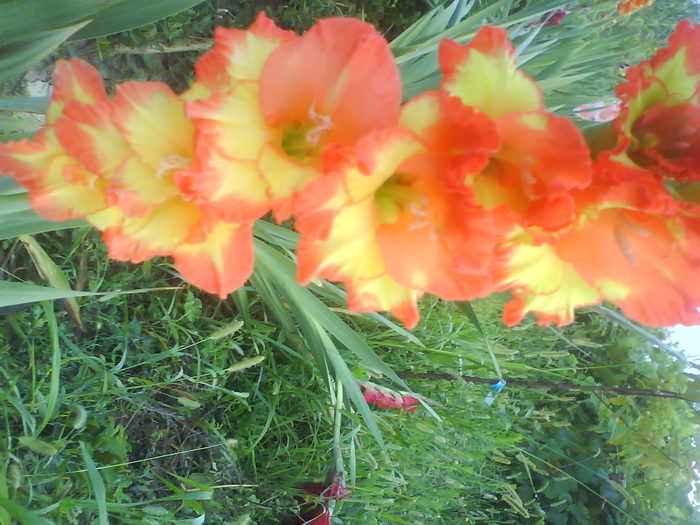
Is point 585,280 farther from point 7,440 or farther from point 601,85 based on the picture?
point 601,85

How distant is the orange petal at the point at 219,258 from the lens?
51cm

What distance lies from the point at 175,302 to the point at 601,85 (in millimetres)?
1590

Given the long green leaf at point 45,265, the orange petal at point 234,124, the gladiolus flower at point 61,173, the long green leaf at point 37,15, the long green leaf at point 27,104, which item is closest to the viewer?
the orange petal at point 234,124

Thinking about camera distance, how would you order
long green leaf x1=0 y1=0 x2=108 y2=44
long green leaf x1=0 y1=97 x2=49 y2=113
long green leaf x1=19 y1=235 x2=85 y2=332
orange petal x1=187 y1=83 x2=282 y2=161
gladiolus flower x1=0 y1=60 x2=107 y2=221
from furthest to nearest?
1. long green leaf x1=19 y1=235 x2=85 y2=332
2. long green leaf x1=0 y1=97 x2=49 y2=113
3. long green leaf x1=0 y1=0 x2=108 y2=44
4. gladiolus flower x1=0 y1=60 x2=107 y2=221
5. orange petal x1=187 y1=83 x2=282 y2=161

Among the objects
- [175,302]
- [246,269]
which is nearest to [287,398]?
[175,302]

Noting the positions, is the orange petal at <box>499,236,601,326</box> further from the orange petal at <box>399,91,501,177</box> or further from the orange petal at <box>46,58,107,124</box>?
the orange petal at <box>46,58,107,124</box>

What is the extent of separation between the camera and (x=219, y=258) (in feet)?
1.70

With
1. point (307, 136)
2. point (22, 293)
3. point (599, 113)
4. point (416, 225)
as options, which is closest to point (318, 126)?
point (307, 136)

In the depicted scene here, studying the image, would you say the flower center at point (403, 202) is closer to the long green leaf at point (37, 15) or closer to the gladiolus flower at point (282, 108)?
the gladiolus flower at point (282, 108)

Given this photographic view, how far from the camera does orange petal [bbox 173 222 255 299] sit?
0.51 meters

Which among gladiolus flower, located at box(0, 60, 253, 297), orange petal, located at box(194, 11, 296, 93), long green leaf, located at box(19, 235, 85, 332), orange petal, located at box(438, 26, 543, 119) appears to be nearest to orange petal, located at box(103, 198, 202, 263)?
gladiolus flower, located at box(0, 60, 253, 297)

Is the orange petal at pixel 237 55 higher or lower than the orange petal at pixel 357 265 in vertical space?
higher

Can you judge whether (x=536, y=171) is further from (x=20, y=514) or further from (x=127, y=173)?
(x=20, y=514)

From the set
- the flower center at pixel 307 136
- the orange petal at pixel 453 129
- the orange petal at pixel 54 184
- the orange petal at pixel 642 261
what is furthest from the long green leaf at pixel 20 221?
the orange petal at pixel 642 261
